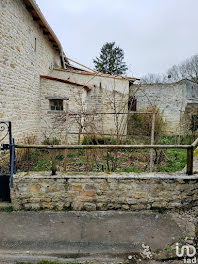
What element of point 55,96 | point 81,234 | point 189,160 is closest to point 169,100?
point 55,96

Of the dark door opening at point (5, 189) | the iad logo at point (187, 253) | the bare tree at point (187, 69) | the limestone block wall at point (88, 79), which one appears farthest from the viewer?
the bare tree at point (187, 69)

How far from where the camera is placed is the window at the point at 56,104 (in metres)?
8.37

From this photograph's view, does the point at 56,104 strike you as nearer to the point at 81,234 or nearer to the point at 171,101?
the point at 81,234

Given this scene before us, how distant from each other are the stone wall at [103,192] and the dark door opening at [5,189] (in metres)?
0.21

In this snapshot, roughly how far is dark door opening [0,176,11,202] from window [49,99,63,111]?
5.48 metres

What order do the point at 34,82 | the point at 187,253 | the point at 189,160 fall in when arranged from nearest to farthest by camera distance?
the point at 187,253 < the point at 189,160 < the point at 34,82

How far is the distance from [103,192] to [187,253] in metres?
1.44

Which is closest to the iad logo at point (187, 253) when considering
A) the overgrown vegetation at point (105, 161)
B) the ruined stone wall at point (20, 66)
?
the overgrown vegetation at point (105, 161)

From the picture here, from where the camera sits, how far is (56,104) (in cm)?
845

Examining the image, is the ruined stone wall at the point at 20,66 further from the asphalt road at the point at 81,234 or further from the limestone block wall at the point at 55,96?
the asphalt road at the point at 81,234

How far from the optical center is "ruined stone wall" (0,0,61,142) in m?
5.45

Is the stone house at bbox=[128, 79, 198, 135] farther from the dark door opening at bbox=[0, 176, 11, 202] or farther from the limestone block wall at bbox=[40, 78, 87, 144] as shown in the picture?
the dark door opening at bbox=[0, 176, 11, 202]

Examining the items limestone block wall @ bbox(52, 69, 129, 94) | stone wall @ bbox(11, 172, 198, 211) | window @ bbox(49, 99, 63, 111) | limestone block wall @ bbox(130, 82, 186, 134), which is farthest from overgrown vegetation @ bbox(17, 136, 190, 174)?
limestone block wall @ bbox(130, 82, 186, 134)

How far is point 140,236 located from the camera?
8.45 feet
